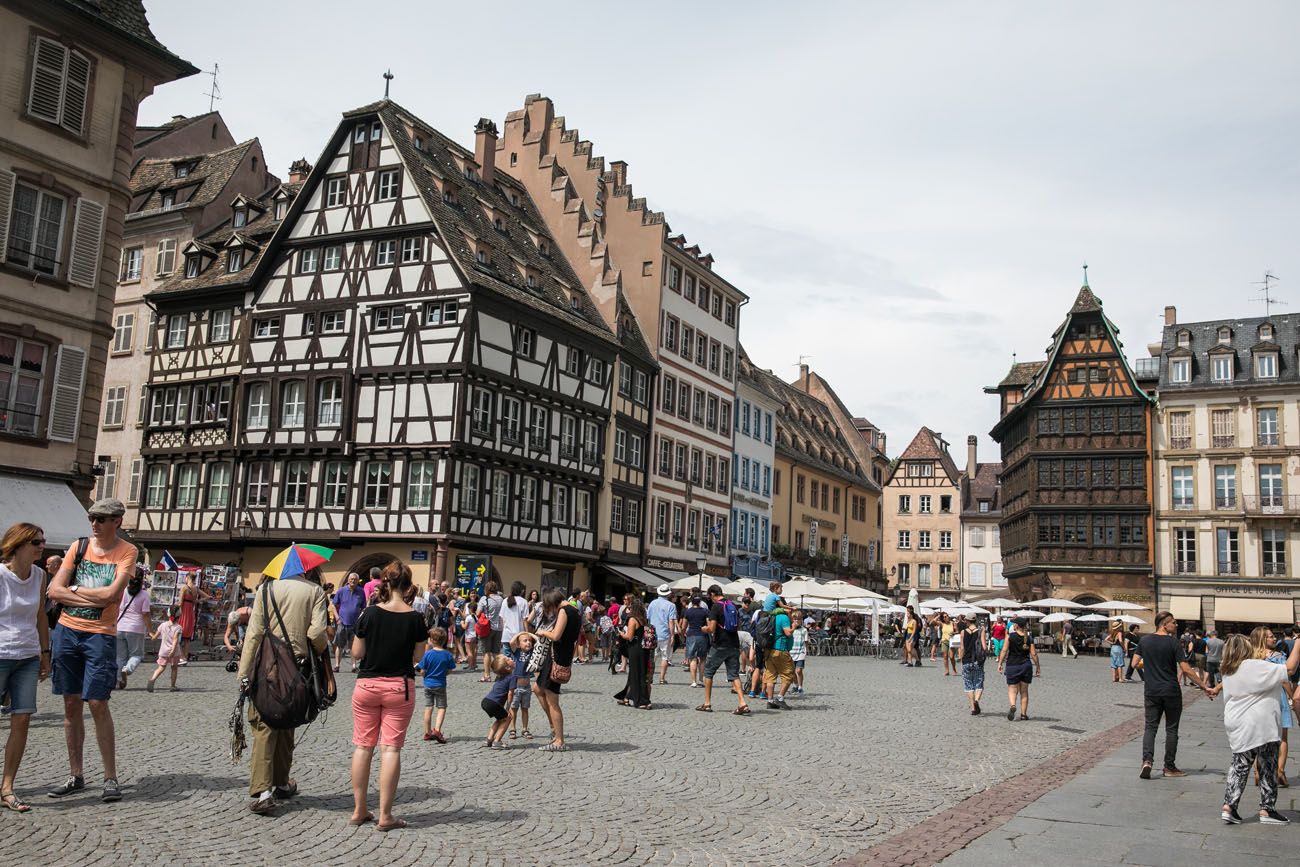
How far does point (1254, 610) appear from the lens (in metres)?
56.5

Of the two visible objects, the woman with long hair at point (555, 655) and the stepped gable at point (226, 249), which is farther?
the stepped gable at point (226, 249)

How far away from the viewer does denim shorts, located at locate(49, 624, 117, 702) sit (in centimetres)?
822

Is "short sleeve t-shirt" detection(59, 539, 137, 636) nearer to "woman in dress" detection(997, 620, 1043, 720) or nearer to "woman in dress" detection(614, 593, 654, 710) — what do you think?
"woman in dress" detection(614, 593, 654, 710)

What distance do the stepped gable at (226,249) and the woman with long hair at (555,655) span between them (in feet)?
94.8

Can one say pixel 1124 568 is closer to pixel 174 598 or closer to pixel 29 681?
pixel 174 598

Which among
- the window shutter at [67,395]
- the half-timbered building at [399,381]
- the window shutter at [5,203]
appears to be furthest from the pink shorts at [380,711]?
the half-timbered building at [399,381]

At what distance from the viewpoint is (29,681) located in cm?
827

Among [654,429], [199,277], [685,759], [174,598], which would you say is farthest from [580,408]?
[685,759]

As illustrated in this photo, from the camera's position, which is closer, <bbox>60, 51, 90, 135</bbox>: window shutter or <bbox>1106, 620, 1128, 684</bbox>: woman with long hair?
<bbox>60, 51, 90, 135</bbox>: window shutter

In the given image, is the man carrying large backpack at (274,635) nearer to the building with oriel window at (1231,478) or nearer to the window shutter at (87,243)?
the window shutter at (87,243)

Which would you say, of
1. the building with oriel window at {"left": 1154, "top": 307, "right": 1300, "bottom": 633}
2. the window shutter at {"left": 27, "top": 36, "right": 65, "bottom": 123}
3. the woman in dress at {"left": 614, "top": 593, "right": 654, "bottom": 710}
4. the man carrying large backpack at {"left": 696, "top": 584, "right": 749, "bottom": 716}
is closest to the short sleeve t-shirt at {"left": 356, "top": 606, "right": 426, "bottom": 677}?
the woman in dress at {"left": 614, "top": 593, "right": 654, "bottom": 710}

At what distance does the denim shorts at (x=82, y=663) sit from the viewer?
822 centimetres

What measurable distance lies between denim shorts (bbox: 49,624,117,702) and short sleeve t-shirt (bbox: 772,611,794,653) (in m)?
11.3

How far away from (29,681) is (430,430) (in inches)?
1065
